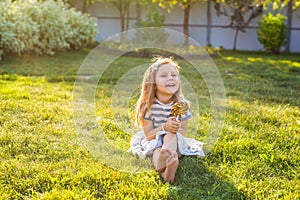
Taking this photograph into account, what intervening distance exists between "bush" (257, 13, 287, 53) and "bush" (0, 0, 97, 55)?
15.6ft

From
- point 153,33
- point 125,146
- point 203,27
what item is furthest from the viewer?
point 203,27

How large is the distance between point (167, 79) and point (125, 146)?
57cm

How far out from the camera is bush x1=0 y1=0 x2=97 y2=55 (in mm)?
7496

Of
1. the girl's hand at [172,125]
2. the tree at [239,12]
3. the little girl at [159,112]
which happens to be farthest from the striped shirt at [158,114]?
the tree at [239,12]

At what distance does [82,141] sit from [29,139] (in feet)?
1.21

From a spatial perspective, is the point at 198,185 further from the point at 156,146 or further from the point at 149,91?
the point at 149,91

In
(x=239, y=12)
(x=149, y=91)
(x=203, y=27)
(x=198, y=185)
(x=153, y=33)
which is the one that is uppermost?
(x=239, y=12)

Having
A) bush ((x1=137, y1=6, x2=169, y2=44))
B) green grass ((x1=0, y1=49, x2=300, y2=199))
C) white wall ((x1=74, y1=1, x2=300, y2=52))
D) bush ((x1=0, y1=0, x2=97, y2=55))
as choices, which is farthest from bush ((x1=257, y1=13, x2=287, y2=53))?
green grass ((x1=0, y1=49, x2=300, y2=199))

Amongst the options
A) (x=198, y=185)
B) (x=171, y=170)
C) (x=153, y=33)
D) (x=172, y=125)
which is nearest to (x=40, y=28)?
(x=153, y=33)

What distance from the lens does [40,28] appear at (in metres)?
8.38

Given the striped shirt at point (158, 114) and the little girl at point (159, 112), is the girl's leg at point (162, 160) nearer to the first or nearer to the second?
the little girl at point (159, 112)

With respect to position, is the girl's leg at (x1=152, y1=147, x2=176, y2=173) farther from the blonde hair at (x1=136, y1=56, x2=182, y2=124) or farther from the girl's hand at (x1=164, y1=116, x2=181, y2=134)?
the blonde hair at (x1=136, y1=56, x2=182, y2=124)

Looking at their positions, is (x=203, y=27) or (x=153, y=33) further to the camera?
(x=203, y=27)

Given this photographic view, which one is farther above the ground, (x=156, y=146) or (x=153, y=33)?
(x=153, y=33)
